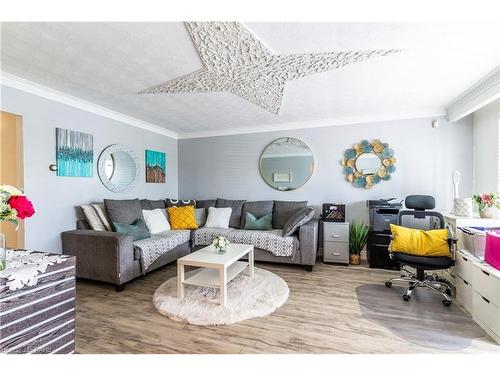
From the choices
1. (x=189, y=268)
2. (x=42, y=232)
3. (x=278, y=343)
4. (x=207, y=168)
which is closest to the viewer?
(x=278, y=343)

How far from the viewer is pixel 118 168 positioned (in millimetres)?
3809

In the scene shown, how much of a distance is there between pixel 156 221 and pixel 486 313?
3834mm

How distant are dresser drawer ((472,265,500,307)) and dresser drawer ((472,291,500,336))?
41mm

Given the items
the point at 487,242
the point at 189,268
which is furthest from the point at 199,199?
the point at 487,242

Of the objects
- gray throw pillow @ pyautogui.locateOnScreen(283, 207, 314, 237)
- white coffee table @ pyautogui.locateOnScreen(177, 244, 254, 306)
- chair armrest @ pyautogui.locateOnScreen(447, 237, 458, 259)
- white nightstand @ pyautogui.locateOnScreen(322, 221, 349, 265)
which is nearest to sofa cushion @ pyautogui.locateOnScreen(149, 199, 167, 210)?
white coffee table @ pyautogui.locateOnScreen(177, 244, 254, 306)

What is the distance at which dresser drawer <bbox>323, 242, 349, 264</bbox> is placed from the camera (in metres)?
3.66

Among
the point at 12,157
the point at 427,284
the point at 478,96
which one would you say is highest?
the point at 478,96

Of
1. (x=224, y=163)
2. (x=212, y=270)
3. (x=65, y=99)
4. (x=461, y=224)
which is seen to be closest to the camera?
(x=461, y=224)

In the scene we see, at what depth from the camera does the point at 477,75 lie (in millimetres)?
2459

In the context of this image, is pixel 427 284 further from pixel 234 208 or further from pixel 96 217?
pixel 96 217

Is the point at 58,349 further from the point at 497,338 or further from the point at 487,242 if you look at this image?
the point at 487,242

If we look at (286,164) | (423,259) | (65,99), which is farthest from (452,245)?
(65,99)

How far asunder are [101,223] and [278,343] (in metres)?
2.63

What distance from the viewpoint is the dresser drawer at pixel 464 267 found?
2272 mm
